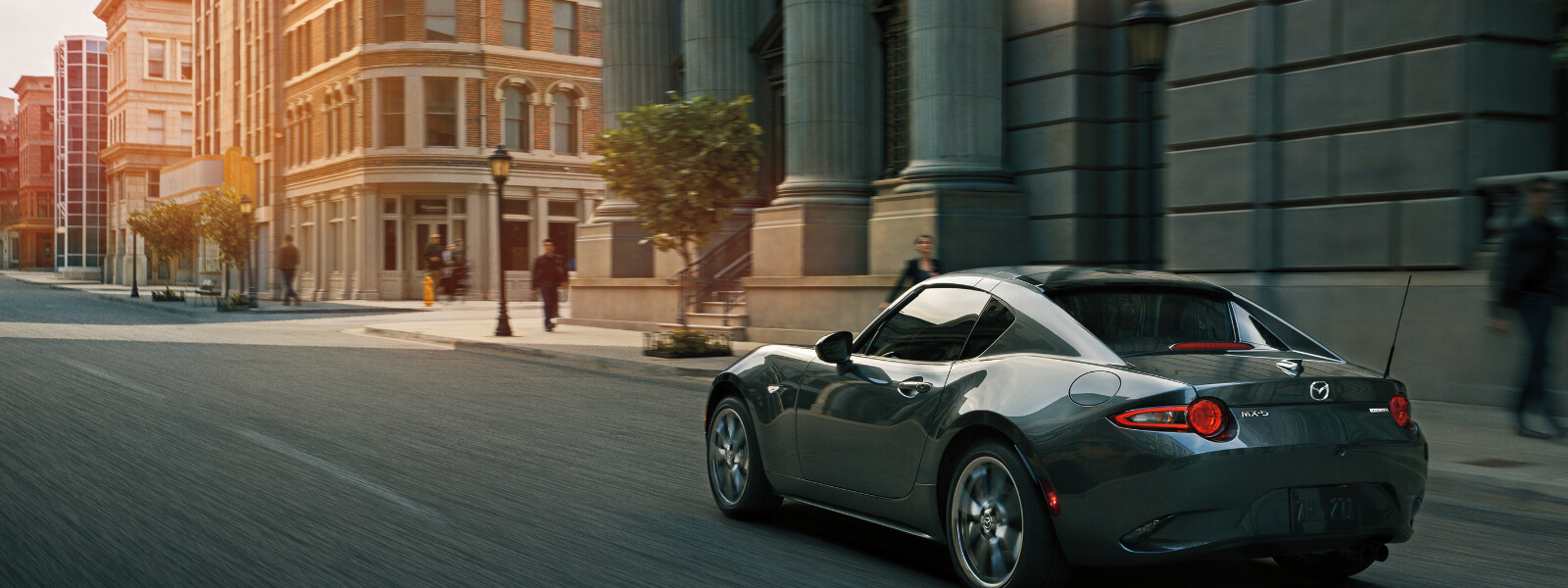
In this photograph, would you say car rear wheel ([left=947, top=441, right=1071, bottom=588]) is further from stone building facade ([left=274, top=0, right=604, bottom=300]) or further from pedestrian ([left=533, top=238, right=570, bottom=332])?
stone building facade ([left=274, top=0, right=604, bottom=300])

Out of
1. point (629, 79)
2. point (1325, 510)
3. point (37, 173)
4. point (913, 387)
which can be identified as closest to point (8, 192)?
point (37, 173)

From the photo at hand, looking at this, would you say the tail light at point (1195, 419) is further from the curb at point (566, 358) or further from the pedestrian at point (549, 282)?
the pedestrian at point (549, 282)

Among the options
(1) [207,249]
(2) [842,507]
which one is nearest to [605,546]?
(2) [842,507]

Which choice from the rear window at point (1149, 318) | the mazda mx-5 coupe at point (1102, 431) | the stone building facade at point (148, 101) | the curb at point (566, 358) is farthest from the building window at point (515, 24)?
the stone building facade at point (148, 101)

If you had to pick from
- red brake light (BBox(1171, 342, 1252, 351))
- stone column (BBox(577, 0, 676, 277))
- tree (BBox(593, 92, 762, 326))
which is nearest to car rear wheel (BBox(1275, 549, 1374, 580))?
red brake light (BBox(1171, 342, 1252, 351))

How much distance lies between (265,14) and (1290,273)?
170 feet

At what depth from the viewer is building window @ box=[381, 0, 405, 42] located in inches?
1813

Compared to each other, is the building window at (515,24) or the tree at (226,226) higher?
the building window at (515,24)

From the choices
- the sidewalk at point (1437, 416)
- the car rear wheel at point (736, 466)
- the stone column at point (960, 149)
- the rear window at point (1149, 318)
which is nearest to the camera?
the rear window at point (1149, 318)

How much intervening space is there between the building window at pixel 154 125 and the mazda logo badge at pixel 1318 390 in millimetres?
98540

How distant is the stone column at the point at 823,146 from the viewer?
70.0 ft

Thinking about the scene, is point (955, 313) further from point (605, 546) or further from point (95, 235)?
point (95, 235)

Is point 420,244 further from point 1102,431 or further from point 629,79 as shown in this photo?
point 1102,431

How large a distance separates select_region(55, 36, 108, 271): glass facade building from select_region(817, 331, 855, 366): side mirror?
12238 cm
